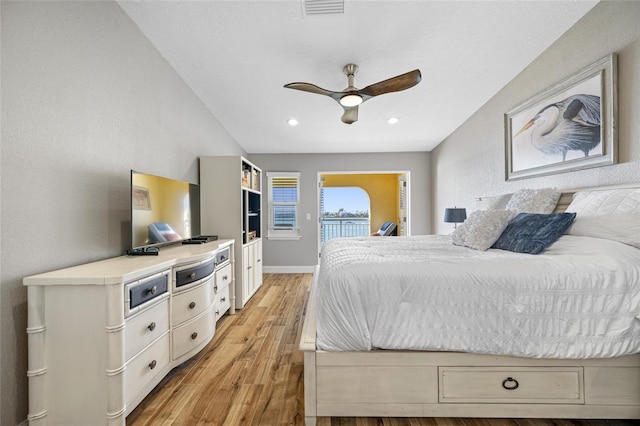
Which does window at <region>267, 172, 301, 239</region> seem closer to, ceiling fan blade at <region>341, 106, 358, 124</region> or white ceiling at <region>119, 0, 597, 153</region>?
white ceiling at <region>119, 0, 597, 153</region>

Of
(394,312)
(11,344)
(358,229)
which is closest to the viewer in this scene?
(11,344)

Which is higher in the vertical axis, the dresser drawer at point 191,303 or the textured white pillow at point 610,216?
the textured white pillow at point 610,216

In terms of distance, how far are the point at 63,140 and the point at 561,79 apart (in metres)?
3.58

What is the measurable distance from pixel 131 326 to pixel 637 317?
8.35 ft

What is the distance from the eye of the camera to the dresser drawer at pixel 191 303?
179 cm

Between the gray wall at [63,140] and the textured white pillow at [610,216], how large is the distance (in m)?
3.12

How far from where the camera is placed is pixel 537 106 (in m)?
2.37

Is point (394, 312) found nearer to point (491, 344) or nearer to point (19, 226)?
point (491, 344)

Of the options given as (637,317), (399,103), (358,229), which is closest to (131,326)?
(637,317)

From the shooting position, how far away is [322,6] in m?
1.75

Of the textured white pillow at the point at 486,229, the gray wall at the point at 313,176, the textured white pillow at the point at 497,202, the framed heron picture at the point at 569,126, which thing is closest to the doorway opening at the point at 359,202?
the gray wall at the point at 313,176

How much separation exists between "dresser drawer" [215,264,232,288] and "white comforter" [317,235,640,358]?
1565 millimetres

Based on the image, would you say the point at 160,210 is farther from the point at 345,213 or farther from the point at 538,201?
the point at 345,213

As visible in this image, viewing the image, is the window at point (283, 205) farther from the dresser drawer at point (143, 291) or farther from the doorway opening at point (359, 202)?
the dresser drawer at point (143, 291)
